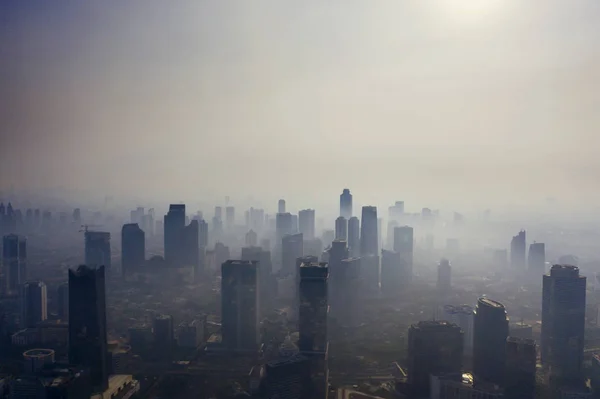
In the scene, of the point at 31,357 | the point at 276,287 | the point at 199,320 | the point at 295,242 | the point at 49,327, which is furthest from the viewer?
the point at 295,242

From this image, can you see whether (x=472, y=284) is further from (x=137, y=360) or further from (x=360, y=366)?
(x=137, y=360)

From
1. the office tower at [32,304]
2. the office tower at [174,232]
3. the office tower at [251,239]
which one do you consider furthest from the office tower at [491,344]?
the office tower at [251,239]

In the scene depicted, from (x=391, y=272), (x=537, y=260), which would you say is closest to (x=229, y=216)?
(x=391, y=272)

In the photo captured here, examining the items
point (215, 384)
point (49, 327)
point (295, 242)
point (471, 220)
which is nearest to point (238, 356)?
point (215, 384)

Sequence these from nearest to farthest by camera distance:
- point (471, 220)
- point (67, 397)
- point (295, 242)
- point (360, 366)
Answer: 1. point (67, 397)
2. point (360, 366)
3. point (295, 242)
4. point (471, 220)

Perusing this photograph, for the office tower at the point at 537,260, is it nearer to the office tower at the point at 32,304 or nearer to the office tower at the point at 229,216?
the office tower at the point at 229,216

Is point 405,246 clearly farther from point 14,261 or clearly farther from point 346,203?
point 14,261
